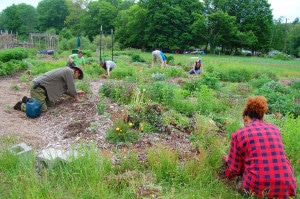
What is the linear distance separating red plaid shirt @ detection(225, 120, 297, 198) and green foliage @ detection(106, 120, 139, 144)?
6.39ft

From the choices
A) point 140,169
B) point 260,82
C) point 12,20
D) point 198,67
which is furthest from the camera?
point 12,20

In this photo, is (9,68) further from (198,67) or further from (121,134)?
(121,134)

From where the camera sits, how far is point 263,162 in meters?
2.94

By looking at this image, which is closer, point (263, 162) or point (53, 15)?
point (263, 162)

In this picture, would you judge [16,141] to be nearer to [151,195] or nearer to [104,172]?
Result: [104,172]

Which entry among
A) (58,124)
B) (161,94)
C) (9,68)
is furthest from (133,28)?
(58,124)

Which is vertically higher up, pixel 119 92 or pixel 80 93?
pixel 119 92

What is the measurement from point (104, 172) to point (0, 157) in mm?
1429

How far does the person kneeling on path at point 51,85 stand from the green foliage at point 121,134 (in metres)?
2.34

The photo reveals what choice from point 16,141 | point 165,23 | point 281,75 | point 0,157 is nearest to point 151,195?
point 0,157

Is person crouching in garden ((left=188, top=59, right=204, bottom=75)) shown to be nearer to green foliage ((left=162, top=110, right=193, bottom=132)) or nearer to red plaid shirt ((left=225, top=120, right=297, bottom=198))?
green foliage ((left=162, top=110, right=193, bottom=132))

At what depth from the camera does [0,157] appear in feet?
12.2

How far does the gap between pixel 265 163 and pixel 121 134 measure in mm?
2328

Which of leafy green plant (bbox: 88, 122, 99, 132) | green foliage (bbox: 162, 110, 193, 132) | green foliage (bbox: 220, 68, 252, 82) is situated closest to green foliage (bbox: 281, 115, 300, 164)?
green foliage (bbox: 162, 110, 193, 132)
